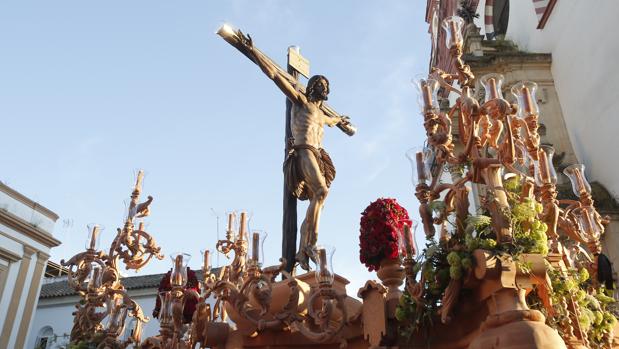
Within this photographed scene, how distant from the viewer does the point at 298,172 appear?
736 cm

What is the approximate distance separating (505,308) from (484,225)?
2.26 feet

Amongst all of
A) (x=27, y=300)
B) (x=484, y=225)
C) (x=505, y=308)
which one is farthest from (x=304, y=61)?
(x=27, y=300)

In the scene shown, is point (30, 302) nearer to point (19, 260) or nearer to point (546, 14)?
point (19, 260)

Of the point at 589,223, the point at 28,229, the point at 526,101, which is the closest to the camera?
the point at 526,101

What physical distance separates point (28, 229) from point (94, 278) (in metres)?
12.1

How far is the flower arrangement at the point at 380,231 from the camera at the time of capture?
512 cm

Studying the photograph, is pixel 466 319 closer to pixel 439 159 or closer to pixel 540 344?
pixel 540 344

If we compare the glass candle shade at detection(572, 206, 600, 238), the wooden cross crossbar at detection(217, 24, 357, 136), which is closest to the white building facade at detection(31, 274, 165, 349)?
the wooden cross crossbar at detection(217, 24, 357, 136)

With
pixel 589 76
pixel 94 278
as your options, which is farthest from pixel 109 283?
pixel 589 76

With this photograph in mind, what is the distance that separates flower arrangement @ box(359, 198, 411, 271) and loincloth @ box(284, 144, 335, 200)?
6.79 feet

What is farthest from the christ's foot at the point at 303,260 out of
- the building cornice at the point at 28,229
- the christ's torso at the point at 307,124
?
the building cornice at the point at 28,229

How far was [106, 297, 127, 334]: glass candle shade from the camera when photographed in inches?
276

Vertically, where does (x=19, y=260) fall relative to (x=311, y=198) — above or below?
above

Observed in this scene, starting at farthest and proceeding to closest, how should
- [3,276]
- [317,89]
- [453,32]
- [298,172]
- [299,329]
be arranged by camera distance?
[3,276] < [317,89] < [298,172] < [453,32] < [299,329]
